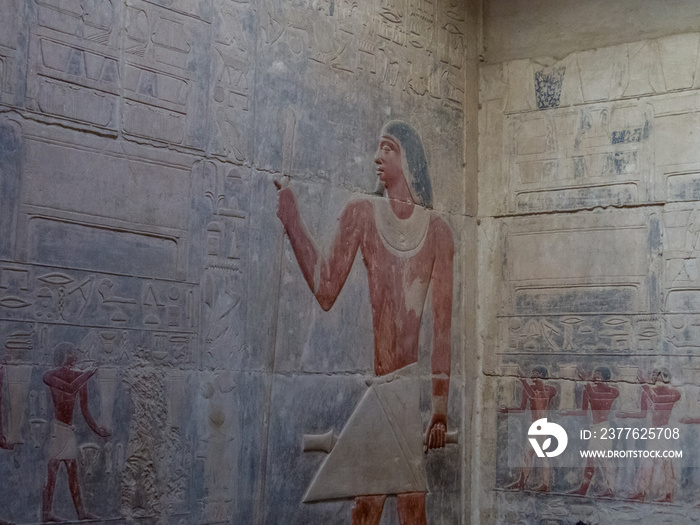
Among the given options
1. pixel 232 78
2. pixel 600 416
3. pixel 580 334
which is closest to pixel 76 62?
pixel 232 78

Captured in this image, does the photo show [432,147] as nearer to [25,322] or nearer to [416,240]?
[416,240]

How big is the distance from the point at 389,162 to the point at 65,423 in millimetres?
2876

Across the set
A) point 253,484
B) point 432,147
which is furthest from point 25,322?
point 432,147

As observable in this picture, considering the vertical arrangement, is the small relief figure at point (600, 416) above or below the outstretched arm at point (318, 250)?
below

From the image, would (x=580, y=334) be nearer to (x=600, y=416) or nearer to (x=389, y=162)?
(x=600, y=416)

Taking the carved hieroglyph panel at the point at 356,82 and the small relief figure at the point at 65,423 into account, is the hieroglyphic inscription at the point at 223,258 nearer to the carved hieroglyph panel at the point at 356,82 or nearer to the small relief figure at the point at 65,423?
the carved hieroglyph panel at the point at 356,82

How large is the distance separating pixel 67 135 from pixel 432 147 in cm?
297

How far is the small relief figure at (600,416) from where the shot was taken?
243 inches

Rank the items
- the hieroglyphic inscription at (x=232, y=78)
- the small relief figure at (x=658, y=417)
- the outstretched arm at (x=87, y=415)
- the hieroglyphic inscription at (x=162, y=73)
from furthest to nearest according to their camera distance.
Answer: the small relief figure at (x=658, y=417)
the hieroglyphic inscription at (x=232, y=78)
the hieroglyphic inscription at (x=162, y=73)
the outstretched arm at (x=87, y=415)

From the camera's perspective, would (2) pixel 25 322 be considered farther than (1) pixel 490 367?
No

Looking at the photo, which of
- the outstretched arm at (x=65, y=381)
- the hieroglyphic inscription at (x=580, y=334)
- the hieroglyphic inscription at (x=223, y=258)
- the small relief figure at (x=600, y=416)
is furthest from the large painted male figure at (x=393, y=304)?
the outstretched arm at (x=65, y=381)

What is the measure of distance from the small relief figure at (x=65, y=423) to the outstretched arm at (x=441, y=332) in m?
2.74

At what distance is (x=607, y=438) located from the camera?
6.20 m

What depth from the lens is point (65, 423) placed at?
4.24m
